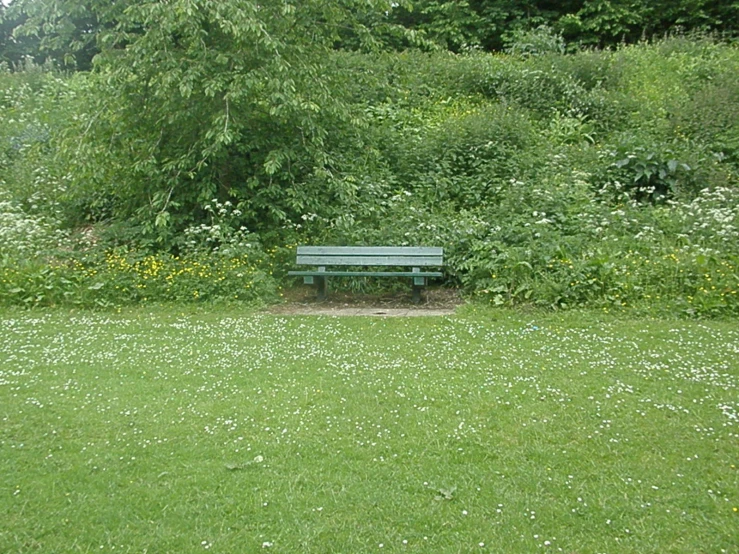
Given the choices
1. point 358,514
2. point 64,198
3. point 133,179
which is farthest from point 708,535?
point 64,198

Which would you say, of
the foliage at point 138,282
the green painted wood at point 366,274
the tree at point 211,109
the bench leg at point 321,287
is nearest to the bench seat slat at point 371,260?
the green painted wood at point 366,274

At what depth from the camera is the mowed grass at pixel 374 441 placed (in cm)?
324

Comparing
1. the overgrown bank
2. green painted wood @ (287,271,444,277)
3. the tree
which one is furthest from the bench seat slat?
the tree

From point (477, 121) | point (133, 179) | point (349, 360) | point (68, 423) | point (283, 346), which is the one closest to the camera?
point (68, 423)

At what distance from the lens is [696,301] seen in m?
7.26

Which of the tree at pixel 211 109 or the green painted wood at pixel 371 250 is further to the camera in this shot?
the green painted wood at pixel 371 250

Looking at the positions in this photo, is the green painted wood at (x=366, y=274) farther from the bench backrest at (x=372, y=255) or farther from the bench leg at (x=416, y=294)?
the bench leg at (x=416, y=294)

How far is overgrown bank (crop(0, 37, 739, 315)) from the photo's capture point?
8.20 m

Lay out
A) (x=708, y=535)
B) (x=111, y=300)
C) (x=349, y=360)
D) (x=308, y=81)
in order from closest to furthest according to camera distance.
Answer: (x=708, y=535), (x=349, y=360), (x=111, y=300), (x=308, y=81)

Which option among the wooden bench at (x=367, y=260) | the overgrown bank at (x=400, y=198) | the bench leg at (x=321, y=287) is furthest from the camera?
the bench leg at (x=321, y=287)

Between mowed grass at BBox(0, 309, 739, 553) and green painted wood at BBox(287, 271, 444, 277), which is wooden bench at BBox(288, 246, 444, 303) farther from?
mowed grass at BBox(0, 309, 739, 553)

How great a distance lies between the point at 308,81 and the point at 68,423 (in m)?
5.90

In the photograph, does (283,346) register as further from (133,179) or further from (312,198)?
(133,179)

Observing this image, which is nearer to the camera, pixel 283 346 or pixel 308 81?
pixel 283 346
